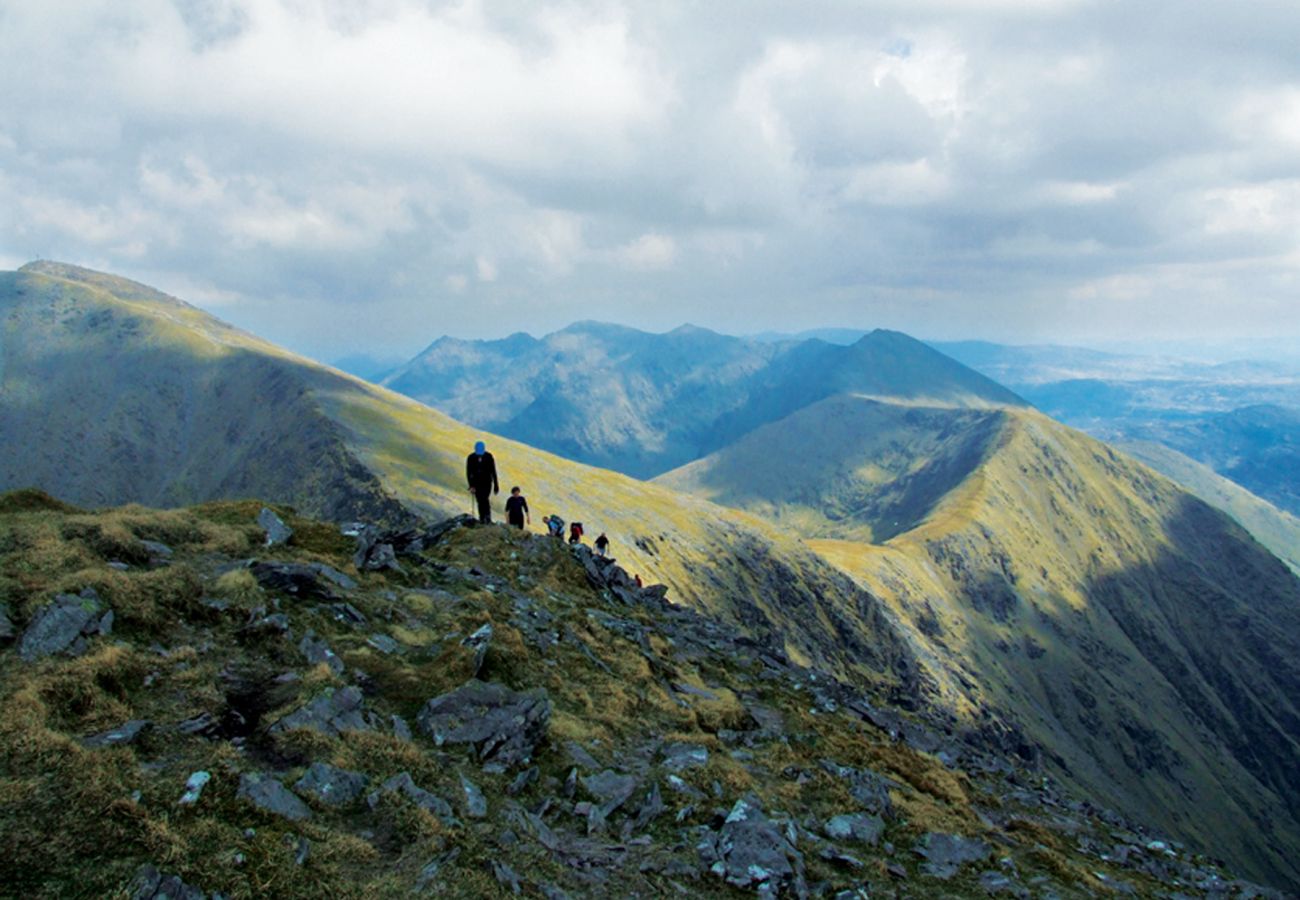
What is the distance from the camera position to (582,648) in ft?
73.8

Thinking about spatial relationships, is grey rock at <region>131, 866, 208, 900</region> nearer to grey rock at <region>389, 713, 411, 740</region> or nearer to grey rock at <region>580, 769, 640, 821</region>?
grey rock at <region>389, 713, 411, 740</region>

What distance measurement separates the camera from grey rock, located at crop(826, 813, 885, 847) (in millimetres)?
15961

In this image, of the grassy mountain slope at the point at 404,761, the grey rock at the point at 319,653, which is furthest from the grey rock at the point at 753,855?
the grey rock at the point at 319,653

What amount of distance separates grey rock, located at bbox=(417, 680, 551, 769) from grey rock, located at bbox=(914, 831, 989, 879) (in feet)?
30.7

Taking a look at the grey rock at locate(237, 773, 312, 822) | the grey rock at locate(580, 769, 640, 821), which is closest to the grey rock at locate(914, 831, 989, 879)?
the grey rock at locate(580, 769, 640, 821)

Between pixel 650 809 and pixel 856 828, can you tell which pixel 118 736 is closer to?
pixel 650 809

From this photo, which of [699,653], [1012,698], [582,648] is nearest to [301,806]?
[582,648]

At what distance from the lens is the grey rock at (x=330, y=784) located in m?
11.9

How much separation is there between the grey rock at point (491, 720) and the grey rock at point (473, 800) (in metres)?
1.16

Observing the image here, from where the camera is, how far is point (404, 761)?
13.4 meters

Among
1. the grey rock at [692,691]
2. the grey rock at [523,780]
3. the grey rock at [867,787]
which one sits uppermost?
the grey rock at [523,780]

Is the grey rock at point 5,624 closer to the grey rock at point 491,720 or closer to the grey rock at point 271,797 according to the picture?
the grey rock at point 271,797

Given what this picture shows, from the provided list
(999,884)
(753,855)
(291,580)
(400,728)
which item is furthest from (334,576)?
(999,884)

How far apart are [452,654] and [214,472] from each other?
179 metres
